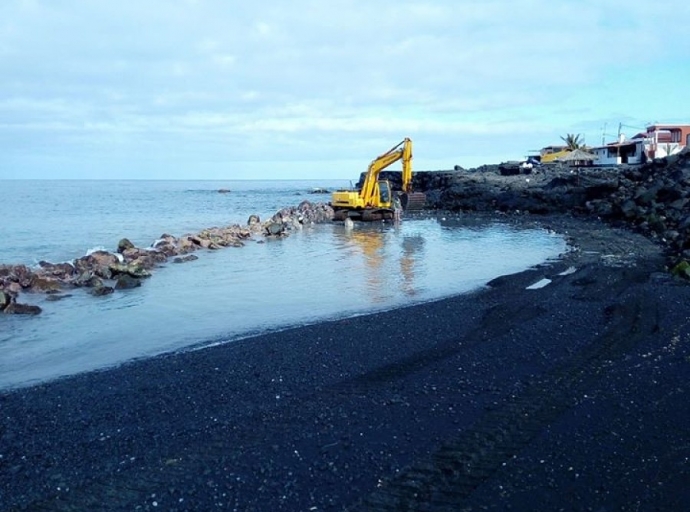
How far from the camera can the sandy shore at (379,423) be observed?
507 cm

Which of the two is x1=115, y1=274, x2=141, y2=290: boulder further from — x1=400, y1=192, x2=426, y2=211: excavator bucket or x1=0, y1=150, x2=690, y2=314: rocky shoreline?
x1=400, y1=192, x2=426, y2=211: excavator bucket

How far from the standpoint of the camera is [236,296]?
15.6m

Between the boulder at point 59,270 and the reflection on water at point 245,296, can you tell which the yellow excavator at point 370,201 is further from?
the boulder at point 59,270

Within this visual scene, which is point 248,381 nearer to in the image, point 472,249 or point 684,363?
point 684,363

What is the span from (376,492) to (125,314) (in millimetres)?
10241

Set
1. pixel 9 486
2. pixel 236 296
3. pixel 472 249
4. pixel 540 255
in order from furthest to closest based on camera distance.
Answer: pixel 472 249 < pixel 540 255 < pixel 236 296 < pixel 9 486

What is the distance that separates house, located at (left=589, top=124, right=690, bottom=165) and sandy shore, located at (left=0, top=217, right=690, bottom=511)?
59766 millimetres

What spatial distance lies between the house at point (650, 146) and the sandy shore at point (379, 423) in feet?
196

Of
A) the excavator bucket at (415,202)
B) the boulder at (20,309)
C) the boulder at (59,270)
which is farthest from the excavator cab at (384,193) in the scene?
the boulder at (20,309)

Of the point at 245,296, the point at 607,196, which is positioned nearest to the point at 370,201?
the point at 607,196

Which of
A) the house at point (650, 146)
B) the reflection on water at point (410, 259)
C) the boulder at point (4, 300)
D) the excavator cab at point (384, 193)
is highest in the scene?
the house at point (650, 146)

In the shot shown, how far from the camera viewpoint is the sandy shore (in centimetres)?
507

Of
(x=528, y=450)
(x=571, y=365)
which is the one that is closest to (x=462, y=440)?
(x=528, y=450)

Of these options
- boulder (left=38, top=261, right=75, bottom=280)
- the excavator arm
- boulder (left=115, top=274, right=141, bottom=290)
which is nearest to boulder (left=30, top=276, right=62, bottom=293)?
boulder (left=38, top=261, right=75, bottom=280)
